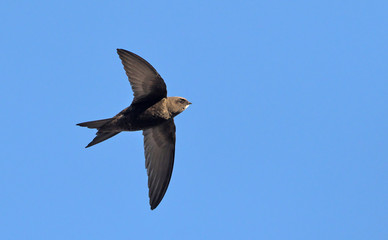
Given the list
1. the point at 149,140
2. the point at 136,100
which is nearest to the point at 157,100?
the point at 136,100

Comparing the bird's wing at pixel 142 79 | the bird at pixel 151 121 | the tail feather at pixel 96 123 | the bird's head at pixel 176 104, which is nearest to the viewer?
the tail feather at pixel 96 123

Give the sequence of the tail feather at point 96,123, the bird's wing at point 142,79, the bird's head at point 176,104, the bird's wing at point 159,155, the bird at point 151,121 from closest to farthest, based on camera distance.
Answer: the tail feather at point 96,123 → the bird's wing at point 142,79 → the bird at point 151,121 → the bird's head at point 176,104 → the bird's wing at point 159,155

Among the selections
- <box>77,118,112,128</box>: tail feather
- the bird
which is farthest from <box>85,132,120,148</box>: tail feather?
<box>77,118,112,128</box>: tail feather

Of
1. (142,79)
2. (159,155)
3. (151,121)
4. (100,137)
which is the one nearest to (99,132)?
(100,137)

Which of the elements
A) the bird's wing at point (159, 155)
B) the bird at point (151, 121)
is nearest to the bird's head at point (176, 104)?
the bird at point (151, 121)

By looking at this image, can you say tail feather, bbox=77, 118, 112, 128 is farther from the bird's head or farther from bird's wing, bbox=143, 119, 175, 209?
bird's wing, bbox=143, 119, 175, 209

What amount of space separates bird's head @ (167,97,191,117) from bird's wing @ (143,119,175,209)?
43cm

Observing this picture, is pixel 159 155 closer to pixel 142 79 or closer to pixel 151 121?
pixel 151 121

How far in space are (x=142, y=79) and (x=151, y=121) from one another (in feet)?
2.03

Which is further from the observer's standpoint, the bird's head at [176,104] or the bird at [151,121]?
the bird's head at [176,104]

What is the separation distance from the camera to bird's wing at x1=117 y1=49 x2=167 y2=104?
779 centimetres

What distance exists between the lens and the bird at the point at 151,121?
7.92 meters

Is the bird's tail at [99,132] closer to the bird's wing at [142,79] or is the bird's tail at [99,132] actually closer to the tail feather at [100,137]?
the tail feather at [100,137]

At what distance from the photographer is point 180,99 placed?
8.32 metres
